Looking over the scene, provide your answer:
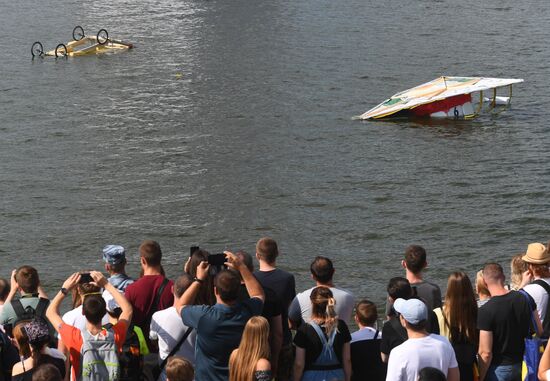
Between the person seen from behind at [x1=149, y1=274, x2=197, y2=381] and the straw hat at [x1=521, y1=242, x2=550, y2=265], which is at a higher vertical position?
the straw hat at [x1=521, y1=242, x2=550, y2=265]

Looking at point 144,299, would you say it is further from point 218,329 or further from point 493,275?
point 493,275

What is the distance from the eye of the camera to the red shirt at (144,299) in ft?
30.9

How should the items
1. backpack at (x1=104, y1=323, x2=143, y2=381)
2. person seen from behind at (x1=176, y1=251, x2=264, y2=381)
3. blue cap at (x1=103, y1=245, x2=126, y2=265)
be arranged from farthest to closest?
blue cap at (x1=103, y1=245, x2=126, y2=265)
backpack at (x1=104, y1=323, x2=143, y2=381)
person seen from behind at (x1=176, y1=251, x2=264, y2=381)

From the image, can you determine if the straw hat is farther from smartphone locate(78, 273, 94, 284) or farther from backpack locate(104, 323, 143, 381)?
smartphone locate(78, 273, 94, 284)

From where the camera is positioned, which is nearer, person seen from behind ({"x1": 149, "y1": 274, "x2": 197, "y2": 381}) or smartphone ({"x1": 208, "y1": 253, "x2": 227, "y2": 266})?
smartphone ({"x1": 208, "y1": 253, "x2": 227, "y2": 266})

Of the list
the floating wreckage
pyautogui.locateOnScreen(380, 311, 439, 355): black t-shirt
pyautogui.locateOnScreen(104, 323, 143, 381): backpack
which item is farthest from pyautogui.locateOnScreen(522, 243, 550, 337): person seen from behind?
the floating wreckage

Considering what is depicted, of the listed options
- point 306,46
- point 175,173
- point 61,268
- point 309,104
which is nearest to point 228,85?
point 309,104

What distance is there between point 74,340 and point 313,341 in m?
2.11

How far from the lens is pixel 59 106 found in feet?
116

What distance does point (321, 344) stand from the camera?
853cm

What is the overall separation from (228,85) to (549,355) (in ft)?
105

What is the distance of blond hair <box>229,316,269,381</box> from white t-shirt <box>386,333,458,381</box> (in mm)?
1078

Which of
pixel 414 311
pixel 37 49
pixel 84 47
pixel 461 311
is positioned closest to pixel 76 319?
pixel 414 311

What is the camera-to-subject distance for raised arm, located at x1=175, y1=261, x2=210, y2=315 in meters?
8.73
